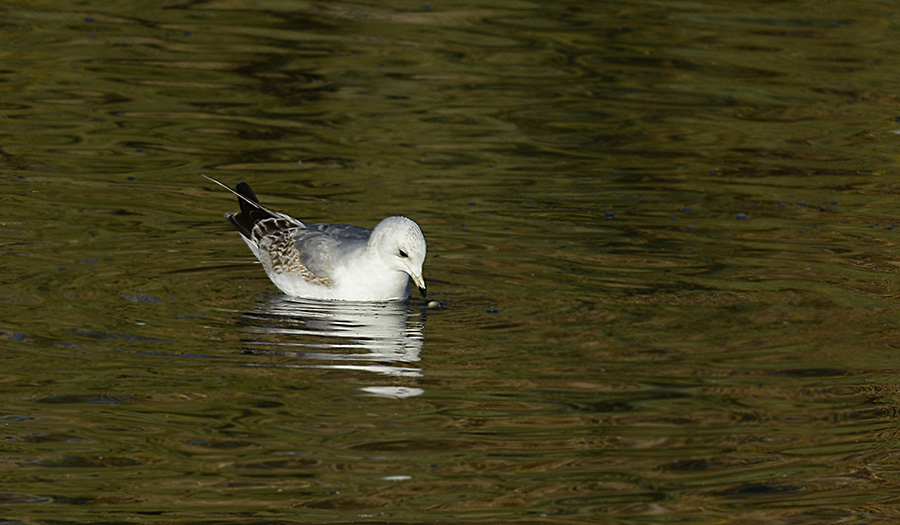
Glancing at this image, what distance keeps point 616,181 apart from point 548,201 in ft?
3.08

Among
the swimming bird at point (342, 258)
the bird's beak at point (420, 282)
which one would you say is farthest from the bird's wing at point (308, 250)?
the bird's beak at point (420, 282)

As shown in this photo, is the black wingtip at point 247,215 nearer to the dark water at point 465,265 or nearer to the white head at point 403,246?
the dark water at point 465,265

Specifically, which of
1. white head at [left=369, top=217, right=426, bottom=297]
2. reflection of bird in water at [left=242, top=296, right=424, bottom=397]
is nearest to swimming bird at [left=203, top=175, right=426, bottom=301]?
white head at [left=369, top=217, right=426, bottom=297]

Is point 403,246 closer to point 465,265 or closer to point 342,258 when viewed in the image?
point 342,258

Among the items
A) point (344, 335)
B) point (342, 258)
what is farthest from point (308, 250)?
point (344, 335)

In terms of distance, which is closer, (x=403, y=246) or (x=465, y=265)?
(x=403, y=246)

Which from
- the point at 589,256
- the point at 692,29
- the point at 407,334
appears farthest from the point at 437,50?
the point at 407,334

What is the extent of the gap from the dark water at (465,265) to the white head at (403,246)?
13.3 inches

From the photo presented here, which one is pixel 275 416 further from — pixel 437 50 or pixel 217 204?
pixel 437 50

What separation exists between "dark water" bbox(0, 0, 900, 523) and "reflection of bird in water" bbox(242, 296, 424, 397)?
33mm

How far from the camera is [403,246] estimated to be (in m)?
10.2

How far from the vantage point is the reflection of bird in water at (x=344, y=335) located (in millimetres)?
9156

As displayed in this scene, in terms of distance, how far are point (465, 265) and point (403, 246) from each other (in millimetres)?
1264

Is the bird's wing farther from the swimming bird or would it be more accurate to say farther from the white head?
the white head
